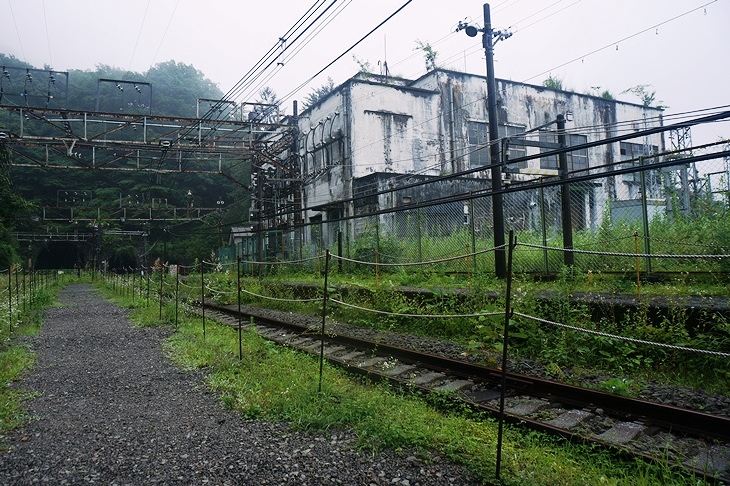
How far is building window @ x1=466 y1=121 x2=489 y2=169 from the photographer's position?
2727 centimetres

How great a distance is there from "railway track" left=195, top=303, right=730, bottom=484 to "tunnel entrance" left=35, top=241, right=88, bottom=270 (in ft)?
193

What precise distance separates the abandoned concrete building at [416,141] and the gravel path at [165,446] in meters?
14.9

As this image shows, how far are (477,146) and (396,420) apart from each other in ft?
83.1

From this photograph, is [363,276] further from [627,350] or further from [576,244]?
[627,350]

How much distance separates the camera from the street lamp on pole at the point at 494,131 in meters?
11.6

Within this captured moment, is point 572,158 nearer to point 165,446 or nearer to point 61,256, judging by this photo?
point 165,446

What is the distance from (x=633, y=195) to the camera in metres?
29.8

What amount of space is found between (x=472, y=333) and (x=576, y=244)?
496cm

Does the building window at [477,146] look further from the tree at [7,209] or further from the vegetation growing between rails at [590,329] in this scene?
the tree at [7,209]

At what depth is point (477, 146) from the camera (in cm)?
2808

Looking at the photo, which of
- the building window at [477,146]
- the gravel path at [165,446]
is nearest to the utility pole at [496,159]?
the gravel path at [165,446]

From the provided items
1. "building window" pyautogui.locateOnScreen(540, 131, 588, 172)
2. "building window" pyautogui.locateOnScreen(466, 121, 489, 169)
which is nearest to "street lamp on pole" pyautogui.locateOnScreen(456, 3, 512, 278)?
"building window" pyautogui.locateOnScreen(466, 121, 489, 169)

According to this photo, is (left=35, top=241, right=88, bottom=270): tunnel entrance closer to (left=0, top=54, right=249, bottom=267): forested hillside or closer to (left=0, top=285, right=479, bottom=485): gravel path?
(left=0, top=54, right=249, bottom=267): forested hillside

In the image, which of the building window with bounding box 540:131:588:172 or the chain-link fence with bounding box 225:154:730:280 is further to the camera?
the building window with bounding box 540:131:588:172
